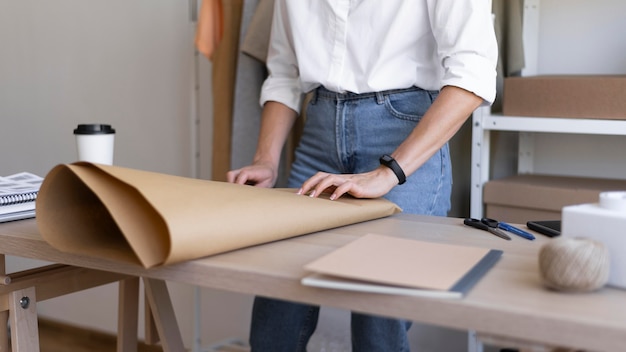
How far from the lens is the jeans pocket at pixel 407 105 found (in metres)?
1.42

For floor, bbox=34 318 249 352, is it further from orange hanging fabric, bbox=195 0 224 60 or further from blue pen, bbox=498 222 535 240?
blue pen, bbox=498 222 535 240

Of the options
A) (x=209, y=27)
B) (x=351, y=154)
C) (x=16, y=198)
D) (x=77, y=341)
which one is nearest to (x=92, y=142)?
(x=16, y=198)

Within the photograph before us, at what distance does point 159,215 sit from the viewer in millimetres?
845

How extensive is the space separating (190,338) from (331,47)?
5.04 ft

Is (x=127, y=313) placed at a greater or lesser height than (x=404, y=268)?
lesser

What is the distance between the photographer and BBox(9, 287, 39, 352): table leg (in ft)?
3.71

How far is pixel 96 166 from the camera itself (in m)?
0.85

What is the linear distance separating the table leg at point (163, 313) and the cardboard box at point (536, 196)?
836 millimetres

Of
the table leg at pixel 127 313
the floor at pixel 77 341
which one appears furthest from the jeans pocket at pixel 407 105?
the floor at pixel 77 341

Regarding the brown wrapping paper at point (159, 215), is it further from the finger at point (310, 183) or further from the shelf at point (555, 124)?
the shelf at point (555, 124)

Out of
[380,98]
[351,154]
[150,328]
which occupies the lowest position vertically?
[150,328]

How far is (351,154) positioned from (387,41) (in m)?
0.22

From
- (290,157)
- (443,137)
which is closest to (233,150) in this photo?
(290,157)

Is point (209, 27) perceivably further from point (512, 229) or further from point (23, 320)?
point (512, 229)
